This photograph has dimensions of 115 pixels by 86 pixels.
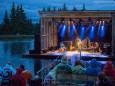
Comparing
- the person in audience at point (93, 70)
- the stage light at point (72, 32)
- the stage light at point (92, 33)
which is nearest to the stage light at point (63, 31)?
the stage light at point (72, 32)

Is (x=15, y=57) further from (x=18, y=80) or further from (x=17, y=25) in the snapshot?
(x=17, y=25)

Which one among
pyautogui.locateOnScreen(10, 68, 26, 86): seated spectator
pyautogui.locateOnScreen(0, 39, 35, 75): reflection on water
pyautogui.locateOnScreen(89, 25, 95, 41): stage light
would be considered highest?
pyautogui.locateOnScreen(89, 25, 95, 41): stage light

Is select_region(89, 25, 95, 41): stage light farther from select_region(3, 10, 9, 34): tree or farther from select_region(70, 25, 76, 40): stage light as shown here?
select_region(3, 10, 9, 34): tree

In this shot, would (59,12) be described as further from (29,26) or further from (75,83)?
(29,26)

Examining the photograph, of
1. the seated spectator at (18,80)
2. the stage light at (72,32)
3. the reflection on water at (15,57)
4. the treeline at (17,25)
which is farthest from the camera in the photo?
the treeline at (17,25)

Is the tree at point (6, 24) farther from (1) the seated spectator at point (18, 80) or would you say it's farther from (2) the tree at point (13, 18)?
(1) the seated spectator at point (18, 80)

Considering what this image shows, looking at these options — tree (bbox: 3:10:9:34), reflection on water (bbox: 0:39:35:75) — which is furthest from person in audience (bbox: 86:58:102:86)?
tree (bbox: 3:10:9:34)

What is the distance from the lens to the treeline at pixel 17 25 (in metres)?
53.6

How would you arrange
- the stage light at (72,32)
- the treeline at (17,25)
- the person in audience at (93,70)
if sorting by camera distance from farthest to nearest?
the treeline at (17,25), the stage light at (72,32), the person in audience at (93,70)

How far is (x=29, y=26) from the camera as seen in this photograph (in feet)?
180

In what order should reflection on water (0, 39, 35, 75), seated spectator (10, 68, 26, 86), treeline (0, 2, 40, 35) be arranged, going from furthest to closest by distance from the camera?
1. treeline (0, 2, 40, 35)
2. reflection on water (0, 39, 35, 75)
3. seated spectator (10, 68, 26, 86)

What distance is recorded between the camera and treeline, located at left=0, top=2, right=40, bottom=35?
5356cm

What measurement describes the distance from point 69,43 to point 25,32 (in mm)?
27141

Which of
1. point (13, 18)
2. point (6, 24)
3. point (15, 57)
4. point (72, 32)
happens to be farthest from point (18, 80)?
point (13, 18)
